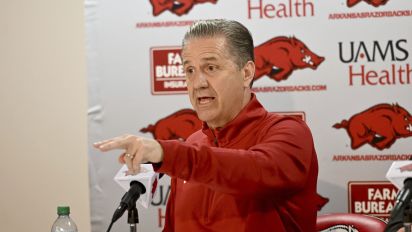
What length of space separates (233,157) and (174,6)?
5.38ft

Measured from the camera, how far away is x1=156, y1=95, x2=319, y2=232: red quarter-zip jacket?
182 cm

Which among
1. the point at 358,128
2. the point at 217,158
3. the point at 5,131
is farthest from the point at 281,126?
the point at 5,131

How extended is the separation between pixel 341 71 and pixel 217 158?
155 cm

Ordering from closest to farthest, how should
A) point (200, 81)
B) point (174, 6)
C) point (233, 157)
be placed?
point (233, 157) < point (200, 81) < point (174, 6)

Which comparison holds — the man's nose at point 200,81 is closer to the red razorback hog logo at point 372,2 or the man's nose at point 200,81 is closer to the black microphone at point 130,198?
the black microphone at point 130,198

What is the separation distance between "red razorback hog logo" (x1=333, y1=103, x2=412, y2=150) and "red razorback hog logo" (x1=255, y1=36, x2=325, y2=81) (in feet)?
1.12

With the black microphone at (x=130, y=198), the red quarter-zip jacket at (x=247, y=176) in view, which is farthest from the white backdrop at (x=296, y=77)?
the black microphone at (x=130, y=198)

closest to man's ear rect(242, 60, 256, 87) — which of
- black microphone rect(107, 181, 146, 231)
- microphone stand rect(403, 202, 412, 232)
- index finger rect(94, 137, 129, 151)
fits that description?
black microphone rect(107, 181, 146, 231)

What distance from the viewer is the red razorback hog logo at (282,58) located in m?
3.22

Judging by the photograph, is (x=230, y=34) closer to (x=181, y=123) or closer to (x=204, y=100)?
(x=204, y=100)

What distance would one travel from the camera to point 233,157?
1865 millimetres

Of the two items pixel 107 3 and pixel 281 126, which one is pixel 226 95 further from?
pixel 107 3

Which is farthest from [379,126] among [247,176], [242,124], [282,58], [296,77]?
[247,176]

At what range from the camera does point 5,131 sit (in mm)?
3564
